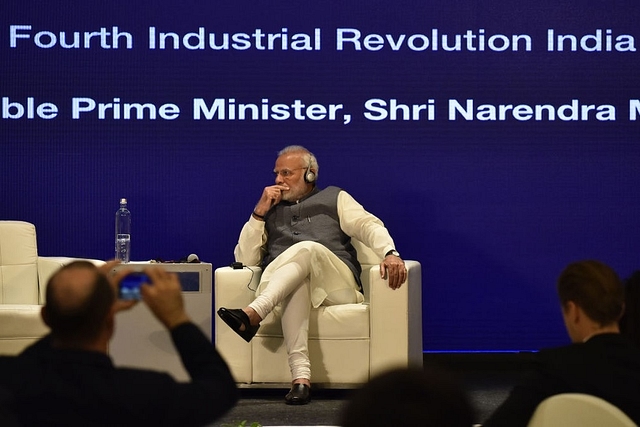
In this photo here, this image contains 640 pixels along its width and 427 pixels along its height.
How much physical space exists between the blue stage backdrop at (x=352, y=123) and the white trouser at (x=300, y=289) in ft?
3.46

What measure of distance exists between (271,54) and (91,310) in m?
4.22

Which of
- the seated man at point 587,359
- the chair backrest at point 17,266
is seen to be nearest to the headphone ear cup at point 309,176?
the chair backrest at point 17,266

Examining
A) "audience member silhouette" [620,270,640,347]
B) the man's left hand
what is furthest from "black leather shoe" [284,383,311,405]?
"audience member silhouette" [620,270,640,347]

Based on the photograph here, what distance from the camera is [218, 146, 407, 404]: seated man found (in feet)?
14.4

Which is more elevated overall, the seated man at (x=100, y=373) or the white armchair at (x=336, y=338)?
the seated man at (x=100, y=373)

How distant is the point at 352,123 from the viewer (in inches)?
218

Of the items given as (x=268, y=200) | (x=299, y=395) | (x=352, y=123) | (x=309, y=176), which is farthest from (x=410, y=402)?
(x=352, y=123)

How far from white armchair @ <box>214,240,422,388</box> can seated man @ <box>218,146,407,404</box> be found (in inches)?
3.3

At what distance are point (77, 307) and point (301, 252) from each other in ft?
10.2

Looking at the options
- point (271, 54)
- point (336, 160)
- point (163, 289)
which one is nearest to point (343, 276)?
point (336, 160)

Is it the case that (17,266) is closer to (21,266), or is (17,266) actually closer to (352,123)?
(21,266)

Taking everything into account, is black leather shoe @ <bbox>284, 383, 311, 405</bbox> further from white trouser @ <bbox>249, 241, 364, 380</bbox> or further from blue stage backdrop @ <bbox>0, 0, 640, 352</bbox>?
blue stage backdrop @ <bbox>0, 0, 640, 352</bbox>

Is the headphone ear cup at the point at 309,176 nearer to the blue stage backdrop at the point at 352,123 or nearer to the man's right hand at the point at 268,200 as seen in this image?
the man's right hand at the point at 268,200

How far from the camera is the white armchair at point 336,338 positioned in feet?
14.8
